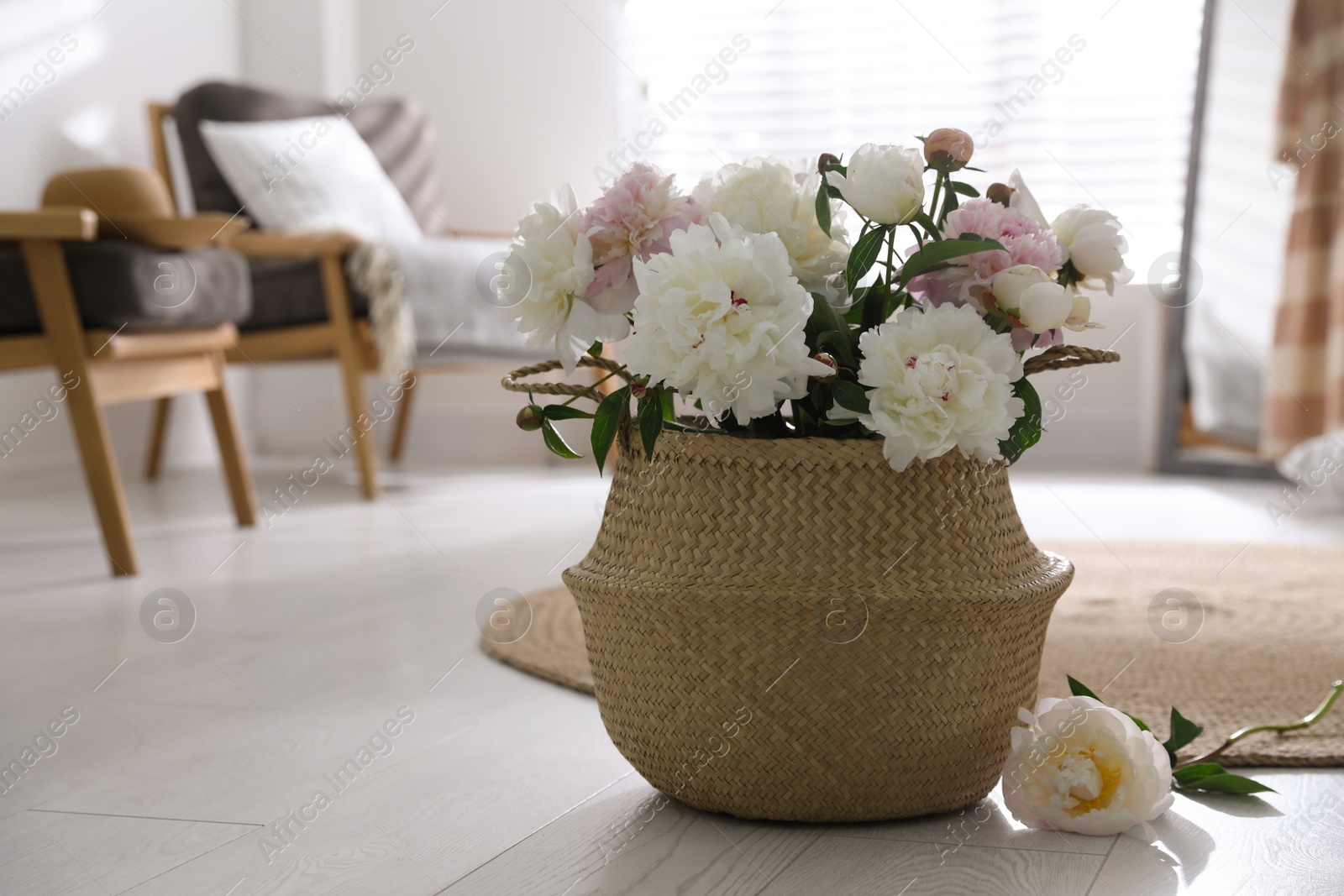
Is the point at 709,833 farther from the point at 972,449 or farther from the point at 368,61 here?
the point at 368,61

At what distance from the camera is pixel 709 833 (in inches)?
32.9

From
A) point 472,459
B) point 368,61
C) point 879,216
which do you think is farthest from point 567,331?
point 368,61

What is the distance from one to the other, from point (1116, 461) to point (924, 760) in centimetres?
277

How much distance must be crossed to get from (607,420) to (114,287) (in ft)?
4.22

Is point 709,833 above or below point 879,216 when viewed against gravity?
below

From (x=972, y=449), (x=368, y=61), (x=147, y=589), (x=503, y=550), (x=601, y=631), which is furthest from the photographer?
(x=368, y=61)

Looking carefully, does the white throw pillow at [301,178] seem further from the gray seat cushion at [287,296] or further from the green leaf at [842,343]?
the green leaf at [842,343]

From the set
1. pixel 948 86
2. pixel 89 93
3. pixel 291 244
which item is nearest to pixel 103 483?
pixel 291 244

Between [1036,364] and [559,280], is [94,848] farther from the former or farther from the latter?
[1036,364]

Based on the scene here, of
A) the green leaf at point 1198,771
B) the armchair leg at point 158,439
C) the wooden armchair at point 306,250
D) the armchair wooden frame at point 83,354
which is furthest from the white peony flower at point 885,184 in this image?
the armchair leg at point 158,439

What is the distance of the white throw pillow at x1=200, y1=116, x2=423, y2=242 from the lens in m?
2.78

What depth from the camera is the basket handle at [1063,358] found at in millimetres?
804

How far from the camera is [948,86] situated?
343 cm

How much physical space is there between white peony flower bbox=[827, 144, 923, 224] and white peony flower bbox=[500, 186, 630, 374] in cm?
17
